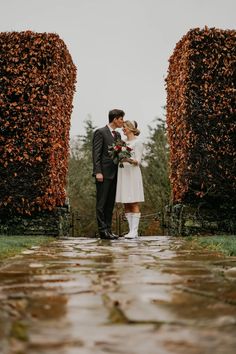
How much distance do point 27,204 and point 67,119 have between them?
2.22 meters

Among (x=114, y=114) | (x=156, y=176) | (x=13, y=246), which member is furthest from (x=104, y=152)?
(x=156, y=176)

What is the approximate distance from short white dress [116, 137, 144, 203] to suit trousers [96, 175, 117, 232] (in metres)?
0.34

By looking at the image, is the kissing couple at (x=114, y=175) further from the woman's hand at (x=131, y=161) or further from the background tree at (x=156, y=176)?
the background tree at (x=156, y=176)

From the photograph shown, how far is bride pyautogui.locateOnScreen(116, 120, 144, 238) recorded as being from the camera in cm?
850

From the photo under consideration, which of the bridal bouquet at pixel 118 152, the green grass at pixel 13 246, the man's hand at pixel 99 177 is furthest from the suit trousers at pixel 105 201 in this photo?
the green grass at pixel 13 246

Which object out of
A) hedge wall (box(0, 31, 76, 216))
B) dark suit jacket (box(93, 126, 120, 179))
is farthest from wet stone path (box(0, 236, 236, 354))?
hedge wall (box(0, 31, 76, 216))

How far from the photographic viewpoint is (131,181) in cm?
861

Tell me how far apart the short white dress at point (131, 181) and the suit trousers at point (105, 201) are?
345 mm

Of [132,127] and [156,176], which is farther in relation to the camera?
[156,176]

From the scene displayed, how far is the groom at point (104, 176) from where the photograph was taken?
8070 mm

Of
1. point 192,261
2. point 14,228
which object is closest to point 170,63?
point 14,228

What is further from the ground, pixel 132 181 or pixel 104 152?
pixel 104 152

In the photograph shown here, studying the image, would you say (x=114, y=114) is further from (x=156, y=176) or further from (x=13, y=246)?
(x=156, y=176)

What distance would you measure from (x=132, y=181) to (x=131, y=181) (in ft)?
0.06
